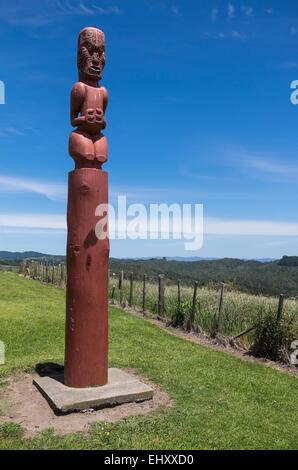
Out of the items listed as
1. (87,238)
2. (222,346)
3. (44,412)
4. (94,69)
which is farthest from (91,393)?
(222,346)

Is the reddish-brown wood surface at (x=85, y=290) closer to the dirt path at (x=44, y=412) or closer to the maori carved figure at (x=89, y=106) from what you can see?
the maori carved figure at (x=89, y=106)

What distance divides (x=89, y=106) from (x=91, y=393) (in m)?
3.92

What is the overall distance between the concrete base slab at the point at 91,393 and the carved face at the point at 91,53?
4.37 metres

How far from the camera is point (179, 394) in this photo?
568 centimetres

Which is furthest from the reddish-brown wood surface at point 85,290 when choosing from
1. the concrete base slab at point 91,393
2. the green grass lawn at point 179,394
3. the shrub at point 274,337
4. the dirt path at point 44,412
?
the shrub at point 274,337

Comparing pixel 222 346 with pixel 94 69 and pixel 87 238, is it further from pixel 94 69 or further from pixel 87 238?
pixel 94 69

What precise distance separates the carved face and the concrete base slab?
14.4 feet

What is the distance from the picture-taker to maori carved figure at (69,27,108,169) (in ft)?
18.0

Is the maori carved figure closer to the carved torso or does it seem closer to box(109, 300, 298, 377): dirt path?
the carved torso
